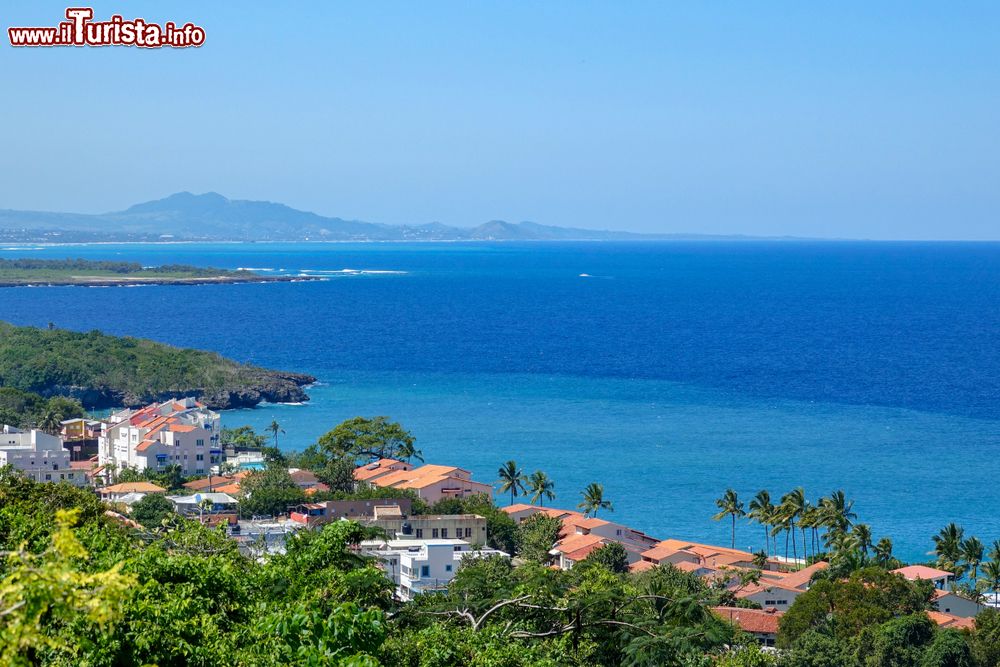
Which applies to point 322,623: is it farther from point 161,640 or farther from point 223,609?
point 223,609

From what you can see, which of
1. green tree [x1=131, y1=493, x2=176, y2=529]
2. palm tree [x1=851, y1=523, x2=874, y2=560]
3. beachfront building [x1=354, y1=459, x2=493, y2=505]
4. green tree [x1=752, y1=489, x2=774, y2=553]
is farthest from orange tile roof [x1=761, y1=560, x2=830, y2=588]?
green tree [x1=131, y1=493, x2=176, y2=529]

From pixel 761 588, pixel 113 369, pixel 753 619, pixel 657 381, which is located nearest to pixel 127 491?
pixel 761 588

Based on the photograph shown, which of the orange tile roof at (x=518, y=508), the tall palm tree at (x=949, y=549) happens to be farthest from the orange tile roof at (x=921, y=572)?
the orange tile roof at (x=518, y=508)

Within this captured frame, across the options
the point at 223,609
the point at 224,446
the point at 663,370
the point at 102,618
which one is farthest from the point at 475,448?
the point at 102,618

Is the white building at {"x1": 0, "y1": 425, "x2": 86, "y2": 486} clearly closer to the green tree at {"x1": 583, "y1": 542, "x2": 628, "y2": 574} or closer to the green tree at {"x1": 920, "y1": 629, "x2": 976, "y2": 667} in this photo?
the green tree at {"x1": 583, "y1": 542, "x2": 628, "y2": 574}

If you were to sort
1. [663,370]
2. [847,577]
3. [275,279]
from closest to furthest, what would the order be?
[847,577]
[663,370]
[275,279]

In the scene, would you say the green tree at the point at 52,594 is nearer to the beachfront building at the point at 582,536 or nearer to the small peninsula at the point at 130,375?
the beachfront building at the point at 582,536
